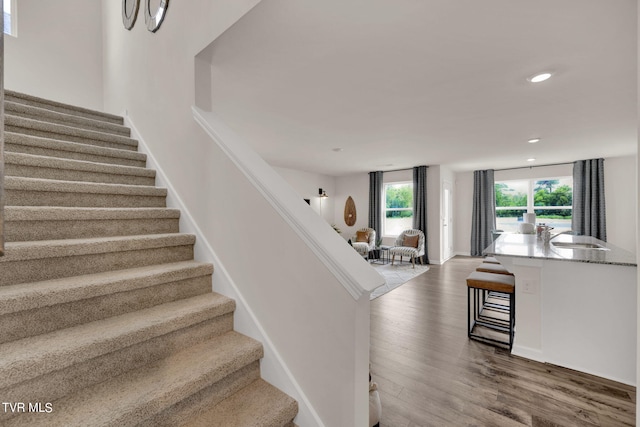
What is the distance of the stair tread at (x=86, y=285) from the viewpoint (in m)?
1.10

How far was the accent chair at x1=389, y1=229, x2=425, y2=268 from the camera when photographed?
6398 mm

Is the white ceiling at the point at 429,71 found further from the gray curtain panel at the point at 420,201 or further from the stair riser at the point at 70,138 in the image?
the gray curtain panel at the point at 420,201

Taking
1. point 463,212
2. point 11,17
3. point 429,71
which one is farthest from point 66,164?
point 463,212

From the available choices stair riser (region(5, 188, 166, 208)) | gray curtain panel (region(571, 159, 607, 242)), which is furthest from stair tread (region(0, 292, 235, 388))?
gray curtain panel (region(571, 159, 607, 242))

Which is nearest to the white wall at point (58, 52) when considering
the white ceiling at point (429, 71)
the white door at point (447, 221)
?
the white ceiling at point (429, 71)

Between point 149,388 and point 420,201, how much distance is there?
7.00 m

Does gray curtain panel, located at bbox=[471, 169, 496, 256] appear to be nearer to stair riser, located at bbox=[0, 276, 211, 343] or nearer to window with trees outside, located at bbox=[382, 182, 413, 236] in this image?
window with trees outside, located at bbox=[382, 182, 413, 236]

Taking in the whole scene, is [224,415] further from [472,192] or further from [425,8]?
[472,192]

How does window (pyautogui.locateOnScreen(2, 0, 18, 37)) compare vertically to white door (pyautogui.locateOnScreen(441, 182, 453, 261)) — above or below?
above

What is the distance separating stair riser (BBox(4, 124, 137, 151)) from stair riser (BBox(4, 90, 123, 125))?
1.98 ft

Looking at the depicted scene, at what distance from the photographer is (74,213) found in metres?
1.61

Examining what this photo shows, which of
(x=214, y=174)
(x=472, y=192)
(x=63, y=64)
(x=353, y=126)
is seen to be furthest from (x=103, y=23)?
(x=472, y=192)

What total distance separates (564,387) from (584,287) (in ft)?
2.70

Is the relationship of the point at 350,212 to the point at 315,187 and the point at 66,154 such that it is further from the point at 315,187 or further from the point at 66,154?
the point at 66,154
